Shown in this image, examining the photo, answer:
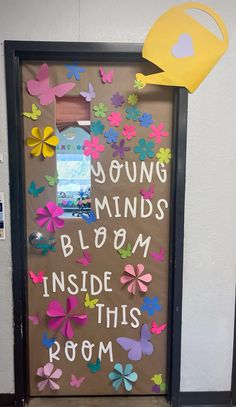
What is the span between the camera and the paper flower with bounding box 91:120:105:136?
1.72m

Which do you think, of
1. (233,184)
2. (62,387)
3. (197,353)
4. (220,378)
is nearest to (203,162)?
(233,184)

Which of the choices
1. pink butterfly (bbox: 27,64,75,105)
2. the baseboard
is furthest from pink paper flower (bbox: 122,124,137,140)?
the baseboard

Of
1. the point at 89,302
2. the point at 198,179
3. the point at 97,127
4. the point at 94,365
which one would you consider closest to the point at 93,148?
Answer: the point at 97,127

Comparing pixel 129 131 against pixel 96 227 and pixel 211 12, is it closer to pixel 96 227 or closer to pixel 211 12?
pixel 96 227

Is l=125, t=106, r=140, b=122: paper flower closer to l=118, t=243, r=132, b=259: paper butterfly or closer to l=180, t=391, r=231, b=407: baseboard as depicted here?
l=118, t=243, r=132, b=259: paper butterfly

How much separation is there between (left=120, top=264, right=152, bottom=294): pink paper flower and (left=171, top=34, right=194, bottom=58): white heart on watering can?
3.57 ft

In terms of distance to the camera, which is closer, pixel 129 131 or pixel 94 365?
pixel 129 131

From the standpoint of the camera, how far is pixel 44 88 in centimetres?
170

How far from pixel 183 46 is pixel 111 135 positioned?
1.81 feet

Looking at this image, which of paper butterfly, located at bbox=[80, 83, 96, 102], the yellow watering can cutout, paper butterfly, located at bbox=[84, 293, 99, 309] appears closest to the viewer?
the yellow watering can cutout

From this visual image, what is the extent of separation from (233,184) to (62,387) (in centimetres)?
145

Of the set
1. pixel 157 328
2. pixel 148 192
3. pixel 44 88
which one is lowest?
pixel 157 328

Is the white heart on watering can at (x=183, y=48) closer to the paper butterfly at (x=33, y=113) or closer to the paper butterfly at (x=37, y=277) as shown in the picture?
the paper butterfly at (x=33, y=113)

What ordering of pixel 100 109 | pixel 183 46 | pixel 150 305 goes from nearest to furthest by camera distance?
pixel 183 46 → pixel 100 109 → pixel 150 305
